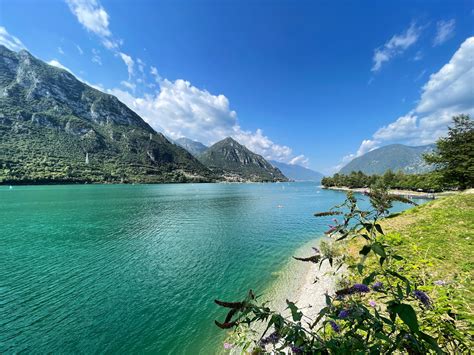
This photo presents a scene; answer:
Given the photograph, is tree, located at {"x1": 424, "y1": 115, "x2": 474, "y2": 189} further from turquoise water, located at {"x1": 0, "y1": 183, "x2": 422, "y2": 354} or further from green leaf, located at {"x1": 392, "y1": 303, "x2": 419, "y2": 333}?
green leaf, located at {"x1": 392, "y1": 303, "x2": 419, "y2": 333}

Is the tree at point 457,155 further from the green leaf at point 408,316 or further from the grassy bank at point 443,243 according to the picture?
the green leaf at point 408,316

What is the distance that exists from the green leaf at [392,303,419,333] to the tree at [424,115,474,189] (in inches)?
1921

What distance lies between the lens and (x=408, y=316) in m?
1.78

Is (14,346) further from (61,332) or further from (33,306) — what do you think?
(33,306)

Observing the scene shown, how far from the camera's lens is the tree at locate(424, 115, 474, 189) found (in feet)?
118

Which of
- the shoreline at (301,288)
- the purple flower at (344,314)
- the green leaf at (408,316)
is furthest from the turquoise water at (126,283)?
the green leaf at (408,316)

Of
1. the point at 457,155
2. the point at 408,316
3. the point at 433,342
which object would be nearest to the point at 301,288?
the point at 433,342

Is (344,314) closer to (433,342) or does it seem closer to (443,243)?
(433,342)

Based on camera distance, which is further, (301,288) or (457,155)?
(457,155)

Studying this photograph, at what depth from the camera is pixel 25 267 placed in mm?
19609

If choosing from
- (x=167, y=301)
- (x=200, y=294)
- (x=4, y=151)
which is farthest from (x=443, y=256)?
(x=4, y=151)

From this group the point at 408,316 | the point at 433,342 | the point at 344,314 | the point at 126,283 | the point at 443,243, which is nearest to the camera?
the point at 408,316

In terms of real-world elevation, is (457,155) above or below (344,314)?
above

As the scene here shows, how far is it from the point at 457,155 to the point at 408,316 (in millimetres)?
50990
